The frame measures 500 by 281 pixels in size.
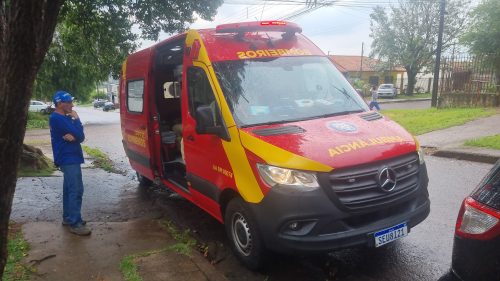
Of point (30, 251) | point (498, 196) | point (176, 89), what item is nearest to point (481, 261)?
point (498, 196)

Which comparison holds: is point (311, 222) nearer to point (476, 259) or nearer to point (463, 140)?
point (476, 259)

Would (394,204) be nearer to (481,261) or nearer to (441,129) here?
(481,261)

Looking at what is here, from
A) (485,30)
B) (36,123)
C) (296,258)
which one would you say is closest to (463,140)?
(296,258)

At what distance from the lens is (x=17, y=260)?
13.3 ft

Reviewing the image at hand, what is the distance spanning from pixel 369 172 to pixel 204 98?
1.99 meters

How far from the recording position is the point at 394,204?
143 inches

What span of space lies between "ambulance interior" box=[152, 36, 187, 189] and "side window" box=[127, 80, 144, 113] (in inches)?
11.3

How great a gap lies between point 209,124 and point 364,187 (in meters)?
1.61

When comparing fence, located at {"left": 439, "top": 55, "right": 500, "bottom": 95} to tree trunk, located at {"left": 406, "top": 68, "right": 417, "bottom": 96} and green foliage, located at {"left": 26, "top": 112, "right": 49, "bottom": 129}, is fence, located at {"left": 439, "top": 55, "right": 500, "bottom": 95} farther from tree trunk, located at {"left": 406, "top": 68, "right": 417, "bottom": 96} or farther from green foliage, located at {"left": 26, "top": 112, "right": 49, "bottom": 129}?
tree trunk, located at {"left": 406, "top": 68, "right": 417, "bottom": 96}

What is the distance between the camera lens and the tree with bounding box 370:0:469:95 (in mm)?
40969

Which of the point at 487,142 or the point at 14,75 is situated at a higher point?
the point at 14,75

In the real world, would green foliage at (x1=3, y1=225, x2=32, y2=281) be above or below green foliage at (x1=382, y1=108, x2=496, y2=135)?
below

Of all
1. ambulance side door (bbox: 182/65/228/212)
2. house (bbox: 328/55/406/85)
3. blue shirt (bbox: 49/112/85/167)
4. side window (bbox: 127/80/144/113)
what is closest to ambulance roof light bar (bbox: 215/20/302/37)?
ambulance side door (bbox: 182/65/228/212)

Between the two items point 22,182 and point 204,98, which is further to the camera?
point 22,182
